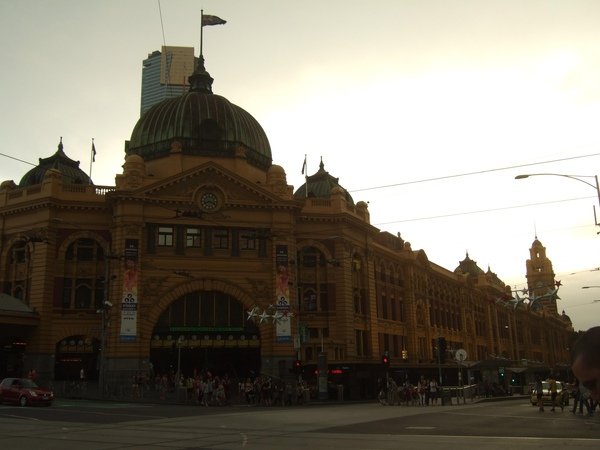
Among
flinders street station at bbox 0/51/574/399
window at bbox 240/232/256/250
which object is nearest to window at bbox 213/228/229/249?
flinders street station at bbox 0/51/574/399

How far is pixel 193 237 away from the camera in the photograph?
5306 cm

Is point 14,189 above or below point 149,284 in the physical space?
above

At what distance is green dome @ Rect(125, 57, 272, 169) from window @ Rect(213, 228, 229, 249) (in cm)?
917

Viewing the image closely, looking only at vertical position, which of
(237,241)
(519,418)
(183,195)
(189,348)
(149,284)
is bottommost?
(519,418)

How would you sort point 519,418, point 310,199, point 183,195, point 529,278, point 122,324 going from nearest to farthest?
point 519,418 → point 122,324 → point 183,195 → point 310,199 → point 529,278

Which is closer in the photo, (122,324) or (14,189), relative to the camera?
(122,324)

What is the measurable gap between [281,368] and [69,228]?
21701 mm

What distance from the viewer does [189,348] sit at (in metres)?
51.0

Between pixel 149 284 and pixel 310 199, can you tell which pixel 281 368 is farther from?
pixel 310 199

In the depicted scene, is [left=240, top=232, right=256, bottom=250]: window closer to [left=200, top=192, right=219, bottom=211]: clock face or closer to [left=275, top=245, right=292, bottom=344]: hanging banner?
[left=275, top=245, right=292, bottom=344]: hanging banner

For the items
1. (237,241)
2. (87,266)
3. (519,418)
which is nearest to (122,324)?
(87,266)

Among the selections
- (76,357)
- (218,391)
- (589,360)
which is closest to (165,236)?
(76,357)

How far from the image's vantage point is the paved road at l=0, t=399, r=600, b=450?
16312mm

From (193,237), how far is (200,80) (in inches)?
849
